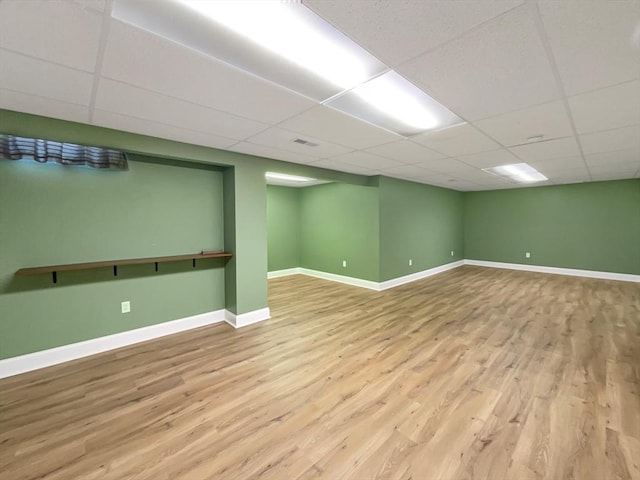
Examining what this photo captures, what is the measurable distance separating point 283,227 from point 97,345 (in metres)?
4.61

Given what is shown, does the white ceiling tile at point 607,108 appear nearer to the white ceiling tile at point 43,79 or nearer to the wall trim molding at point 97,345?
the white ceiling tile at point 43,79

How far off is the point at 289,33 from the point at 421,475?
2.50 meters

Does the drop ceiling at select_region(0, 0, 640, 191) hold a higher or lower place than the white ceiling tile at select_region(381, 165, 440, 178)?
lower

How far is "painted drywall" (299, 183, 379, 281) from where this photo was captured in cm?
564

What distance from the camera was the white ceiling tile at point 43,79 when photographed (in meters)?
1.58

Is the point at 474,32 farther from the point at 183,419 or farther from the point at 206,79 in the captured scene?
the point at 183,419

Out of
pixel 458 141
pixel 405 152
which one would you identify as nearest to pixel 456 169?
pixel 405 152

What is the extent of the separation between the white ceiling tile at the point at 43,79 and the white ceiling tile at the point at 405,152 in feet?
9.14

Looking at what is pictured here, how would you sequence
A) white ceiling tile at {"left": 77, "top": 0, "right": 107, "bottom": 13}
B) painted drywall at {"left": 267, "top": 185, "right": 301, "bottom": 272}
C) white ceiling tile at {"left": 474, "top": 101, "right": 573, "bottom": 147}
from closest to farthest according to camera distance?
white ceiling tile at {"left": 77, "top": 0, "right": 107, "bottom": 13}, white ceiling tile at {"left": 474, "top": 101, "right": 573, "bottom": 147}, painted drywall at {"left": 267, "top": 185, "right": 301, "bottom": 272}

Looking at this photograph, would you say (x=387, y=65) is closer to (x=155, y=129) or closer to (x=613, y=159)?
(x=155, y=129)

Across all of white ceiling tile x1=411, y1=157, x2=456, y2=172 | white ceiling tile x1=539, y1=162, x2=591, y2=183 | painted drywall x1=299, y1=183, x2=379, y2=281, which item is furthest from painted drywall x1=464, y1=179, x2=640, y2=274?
painted drywall x1=299, y1=183, x2=379, y2=281

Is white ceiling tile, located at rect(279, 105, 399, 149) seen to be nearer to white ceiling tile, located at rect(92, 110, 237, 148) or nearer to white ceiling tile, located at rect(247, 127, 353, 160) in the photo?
white ceiling tile, located at rect(247, 127, 353, 160)

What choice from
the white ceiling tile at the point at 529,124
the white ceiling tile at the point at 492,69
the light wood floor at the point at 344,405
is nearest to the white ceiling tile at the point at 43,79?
the white ceiling tile at the point at 492,69

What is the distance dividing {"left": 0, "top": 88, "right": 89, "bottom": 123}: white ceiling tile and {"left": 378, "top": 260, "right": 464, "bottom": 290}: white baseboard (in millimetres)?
4964
